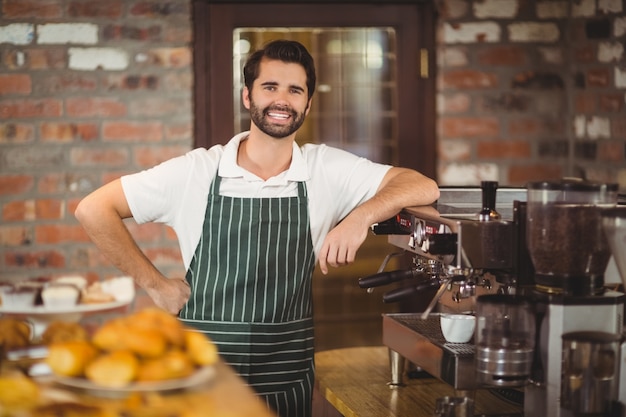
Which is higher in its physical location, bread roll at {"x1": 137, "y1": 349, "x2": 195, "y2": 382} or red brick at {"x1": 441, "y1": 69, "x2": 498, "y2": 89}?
red brick at {"x1": 441, "y1": 69, "x2": 498, "y2": 89}

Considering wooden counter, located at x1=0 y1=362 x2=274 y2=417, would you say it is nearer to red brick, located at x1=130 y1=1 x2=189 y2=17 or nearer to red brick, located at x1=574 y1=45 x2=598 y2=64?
red brick, located at x1=130 y1=1 x2=189 y2=17

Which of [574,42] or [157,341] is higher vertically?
[574,42]

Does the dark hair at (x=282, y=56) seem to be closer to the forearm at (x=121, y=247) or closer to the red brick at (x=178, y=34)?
the forearm at (x=121, y=247)

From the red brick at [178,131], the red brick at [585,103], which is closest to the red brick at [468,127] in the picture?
the red brick at [585,103]

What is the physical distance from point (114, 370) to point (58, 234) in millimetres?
2594

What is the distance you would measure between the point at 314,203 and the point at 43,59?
1629mm

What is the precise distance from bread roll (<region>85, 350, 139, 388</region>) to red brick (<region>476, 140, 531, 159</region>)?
9.66 feet

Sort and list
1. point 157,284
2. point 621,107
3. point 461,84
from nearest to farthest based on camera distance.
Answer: point 157,284 < point 621,107 < point 461,84

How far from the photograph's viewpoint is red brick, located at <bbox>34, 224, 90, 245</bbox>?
3.88 metres

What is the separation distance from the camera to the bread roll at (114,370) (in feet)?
4.62

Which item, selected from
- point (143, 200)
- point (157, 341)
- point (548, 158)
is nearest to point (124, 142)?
point (143, 200)

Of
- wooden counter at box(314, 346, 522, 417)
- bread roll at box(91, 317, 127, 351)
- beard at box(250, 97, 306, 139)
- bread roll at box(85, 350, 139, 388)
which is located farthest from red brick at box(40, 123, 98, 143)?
bread roll at box(85, 350, 139, 388)

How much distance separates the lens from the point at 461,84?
4.12 meters

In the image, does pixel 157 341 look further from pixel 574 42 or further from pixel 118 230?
pixel 574 42
